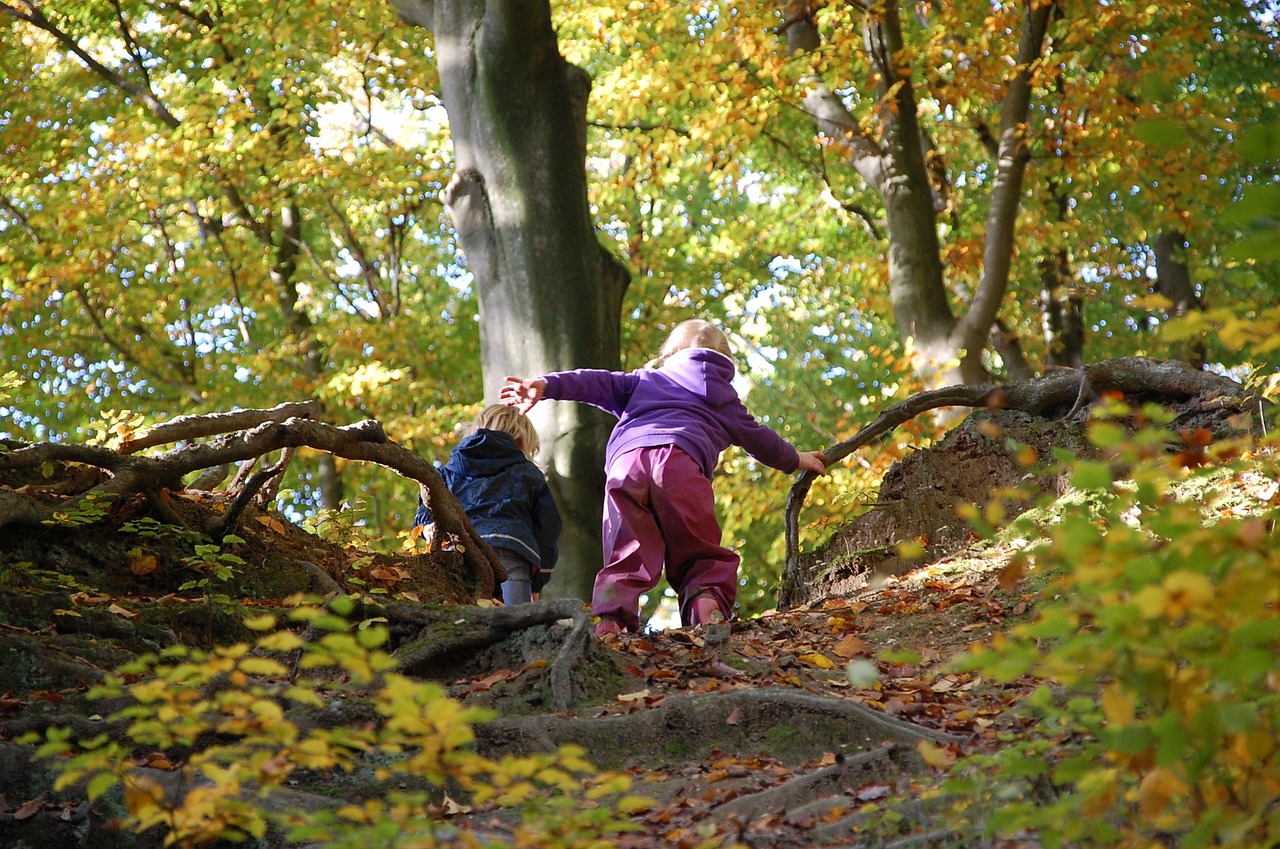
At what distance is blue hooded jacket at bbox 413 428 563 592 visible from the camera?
24.1 ft

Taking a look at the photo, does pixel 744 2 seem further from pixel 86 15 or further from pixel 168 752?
pixel 168 752

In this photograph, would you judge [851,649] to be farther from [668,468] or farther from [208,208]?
[208,208]

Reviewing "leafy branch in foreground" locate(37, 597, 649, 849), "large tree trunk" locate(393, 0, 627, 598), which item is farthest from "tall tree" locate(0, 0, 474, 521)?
"leafy branch in foreground" locate(37, 597, 649, 849)

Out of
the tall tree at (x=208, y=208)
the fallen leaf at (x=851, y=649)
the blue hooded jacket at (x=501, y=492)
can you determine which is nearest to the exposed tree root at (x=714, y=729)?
the fallen leaf at (x=851, y=649)

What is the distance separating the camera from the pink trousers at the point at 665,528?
627 cm

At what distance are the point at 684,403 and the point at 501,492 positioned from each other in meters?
1.42

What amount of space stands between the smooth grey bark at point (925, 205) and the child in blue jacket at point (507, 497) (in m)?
4.61

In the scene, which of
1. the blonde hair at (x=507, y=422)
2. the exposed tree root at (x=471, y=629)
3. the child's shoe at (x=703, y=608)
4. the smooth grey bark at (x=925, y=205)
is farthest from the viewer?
the smooth grey bark at (x=925, y=205)

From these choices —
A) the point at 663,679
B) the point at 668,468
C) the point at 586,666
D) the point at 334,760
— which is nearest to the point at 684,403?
the point at 668,468

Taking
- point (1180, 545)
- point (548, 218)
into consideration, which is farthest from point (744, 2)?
point (1180, 545)

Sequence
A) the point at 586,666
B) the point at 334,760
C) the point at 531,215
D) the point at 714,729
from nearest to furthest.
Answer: the point at 334,760 → the point at 714,729 → the point at 586,666 → the point at 531,215

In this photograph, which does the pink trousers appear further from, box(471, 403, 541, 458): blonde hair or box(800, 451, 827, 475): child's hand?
box(471, 403, 541, 458): blonde hair

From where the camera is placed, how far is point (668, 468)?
6.32 meters

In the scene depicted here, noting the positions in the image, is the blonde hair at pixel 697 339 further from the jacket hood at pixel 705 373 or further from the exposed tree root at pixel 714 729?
the exposed tree root at pixel 714 729
